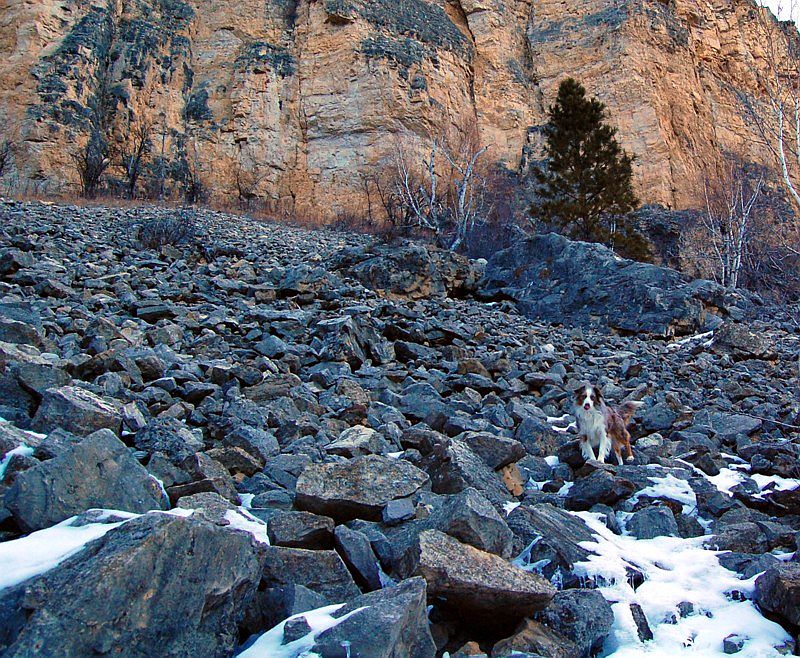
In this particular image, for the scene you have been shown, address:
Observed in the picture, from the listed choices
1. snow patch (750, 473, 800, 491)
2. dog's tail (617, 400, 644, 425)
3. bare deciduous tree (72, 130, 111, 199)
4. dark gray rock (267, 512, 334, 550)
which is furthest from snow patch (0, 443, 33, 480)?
bare deciduous tree (72, 130, 111, 199)

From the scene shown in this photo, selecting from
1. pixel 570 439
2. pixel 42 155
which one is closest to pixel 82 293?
pixel 570 439

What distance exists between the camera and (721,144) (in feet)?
95.5

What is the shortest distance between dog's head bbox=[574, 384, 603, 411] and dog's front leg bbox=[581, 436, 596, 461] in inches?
10.9

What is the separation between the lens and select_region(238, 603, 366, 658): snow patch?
1909 millimetres

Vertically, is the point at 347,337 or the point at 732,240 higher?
the point at 732,240

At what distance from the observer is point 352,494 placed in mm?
2850

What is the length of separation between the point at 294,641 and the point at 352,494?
0.93 m

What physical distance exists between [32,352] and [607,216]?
17771 millimetres

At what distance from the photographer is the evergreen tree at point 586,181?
18562 millimetres

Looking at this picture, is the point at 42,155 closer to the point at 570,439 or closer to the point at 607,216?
the point at 607,216

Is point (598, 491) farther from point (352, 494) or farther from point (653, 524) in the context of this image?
point (352, 494)

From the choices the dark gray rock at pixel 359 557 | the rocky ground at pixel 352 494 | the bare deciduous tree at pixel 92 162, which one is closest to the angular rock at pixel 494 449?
the rocky ground at pixel 352 494

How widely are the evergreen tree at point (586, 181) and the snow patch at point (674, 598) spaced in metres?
15.9

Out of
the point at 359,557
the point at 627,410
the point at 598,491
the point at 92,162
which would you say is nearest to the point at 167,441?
the point at 359,557
